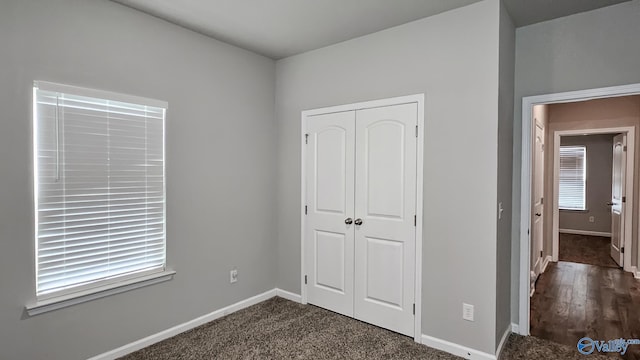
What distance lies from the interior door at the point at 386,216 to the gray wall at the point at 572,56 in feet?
3.11

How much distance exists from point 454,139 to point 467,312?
4.39 feet

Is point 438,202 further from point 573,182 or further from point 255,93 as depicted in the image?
point 573,182

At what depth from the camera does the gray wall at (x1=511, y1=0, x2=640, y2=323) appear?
2.49m

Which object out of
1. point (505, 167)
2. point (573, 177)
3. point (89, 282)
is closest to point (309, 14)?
point (505, 167)

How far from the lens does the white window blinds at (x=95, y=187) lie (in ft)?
7.27

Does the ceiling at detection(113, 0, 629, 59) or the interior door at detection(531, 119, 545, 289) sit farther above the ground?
the ceiling at detection(113, 0, 629, 59)

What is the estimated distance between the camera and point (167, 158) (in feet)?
9.36

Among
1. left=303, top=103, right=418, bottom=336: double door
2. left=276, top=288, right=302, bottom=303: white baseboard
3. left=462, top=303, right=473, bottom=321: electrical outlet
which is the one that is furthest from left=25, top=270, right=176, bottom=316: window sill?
left=462, top=303, right=473, bottom=321: electrical outlet

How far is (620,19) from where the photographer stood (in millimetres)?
2504

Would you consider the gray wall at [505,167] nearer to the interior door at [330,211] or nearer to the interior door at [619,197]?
the interior door at [330,211]

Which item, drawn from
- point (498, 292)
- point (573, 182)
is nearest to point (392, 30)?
point (498, 292)

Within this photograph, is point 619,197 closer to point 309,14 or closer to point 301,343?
point 301,343

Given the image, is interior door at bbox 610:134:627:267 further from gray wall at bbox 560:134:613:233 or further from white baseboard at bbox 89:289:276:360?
white baseboard at bbox 89:289:276:360

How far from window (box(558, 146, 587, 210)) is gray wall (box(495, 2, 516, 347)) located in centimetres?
646
